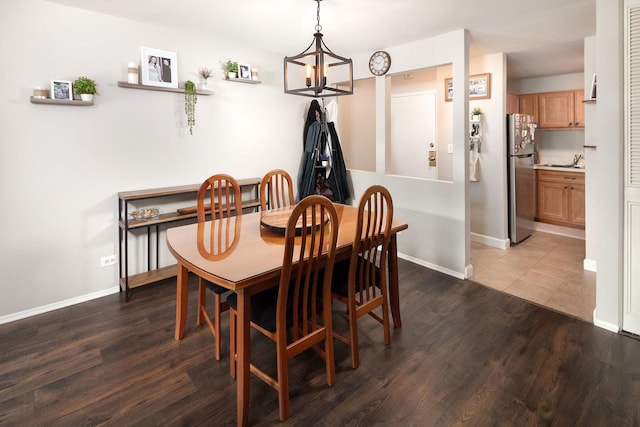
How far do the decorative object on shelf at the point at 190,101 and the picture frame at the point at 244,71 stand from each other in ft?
1.74

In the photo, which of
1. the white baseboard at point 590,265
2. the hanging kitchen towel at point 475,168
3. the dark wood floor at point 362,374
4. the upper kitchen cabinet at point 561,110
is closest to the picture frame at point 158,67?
the dark wood floor at point 362,374

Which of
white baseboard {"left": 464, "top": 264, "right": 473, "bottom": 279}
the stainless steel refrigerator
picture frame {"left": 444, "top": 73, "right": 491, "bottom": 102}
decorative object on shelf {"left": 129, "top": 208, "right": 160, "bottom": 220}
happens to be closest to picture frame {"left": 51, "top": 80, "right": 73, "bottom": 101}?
decorative object on shelf {"left": 129, "top": 208, "right": 160, "bottom": 220}

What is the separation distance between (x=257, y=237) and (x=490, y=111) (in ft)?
11.6

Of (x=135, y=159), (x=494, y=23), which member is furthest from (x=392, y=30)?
(x=135, y=159)

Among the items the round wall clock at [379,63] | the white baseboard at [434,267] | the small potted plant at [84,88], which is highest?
the round wall clock at [379,63]

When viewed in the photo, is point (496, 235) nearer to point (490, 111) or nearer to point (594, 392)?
point (490, 111)

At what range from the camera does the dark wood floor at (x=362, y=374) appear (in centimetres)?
173

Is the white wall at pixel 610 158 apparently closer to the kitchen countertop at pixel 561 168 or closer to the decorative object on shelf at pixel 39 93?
the kitchen countertop at pixel 561 168

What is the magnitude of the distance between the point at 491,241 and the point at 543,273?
3.21 ft

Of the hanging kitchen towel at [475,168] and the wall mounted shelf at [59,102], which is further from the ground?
the wall mounted shelf at [59,102]

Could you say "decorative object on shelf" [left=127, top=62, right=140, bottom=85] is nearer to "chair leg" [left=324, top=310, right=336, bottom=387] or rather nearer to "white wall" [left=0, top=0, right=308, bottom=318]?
"white wall" [left=0, top=0, right=308, bottom=318]

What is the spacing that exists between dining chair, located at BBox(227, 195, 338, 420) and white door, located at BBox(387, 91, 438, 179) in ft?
10.6

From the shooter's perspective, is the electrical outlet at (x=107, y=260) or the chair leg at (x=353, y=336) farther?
the electrical outlet at (x=107, y=260)

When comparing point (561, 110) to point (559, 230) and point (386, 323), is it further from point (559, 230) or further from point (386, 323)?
point (386, 323)
